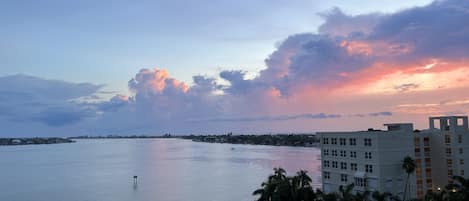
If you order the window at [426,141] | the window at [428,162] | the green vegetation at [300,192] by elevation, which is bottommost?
the green vegetation at [300,192]

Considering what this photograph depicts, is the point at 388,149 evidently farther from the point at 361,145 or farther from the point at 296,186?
the point at 296,186

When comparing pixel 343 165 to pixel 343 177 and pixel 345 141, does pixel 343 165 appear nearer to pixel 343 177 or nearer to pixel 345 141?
pixel 343 177

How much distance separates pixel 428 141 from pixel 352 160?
7918mm

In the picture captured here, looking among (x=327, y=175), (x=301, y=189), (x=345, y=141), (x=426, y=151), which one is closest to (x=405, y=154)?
(x=426, y=151)

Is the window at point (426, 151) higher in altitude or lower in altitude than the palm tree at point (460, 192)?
higher

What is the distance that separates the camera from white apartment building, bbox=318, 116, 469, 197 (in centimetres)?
4403

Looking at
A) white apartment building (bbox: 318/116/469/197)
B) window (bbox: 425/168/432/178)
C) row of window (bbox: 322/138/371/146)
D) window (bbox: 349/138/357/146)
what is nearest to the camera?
white apartment building (bbox: 318/116/469/197)

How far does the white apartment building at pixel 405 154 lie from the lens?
144 ft

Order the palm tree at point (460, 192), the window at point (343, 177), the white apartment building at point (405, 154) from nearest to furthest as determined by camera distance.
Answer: the palm tree at point (460, 192)
the white apartment building at point (405, 154)
the window at point (343, 177)

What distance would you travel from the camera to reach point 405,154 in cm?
4481

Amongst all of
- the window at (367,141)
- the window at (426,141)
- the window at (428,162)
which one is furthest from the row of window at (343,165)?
the window at (426,141)

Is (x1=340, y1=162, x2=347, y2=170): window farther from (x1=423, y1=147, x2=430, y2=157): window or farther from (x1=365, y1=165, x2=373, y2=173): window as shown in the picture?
(x1=423, y1=147, x2=430, y2=157): window

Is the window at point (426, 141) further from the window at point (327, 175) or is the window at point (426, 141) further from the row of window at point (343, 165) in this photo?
the window at point (327, 175)

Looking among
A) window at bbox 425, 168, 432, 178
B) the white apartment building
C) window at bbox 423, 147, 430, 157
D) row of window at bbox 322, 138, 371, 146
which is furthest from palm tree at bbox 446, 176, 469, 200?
row of window at bbox 322, 138, 371, 146
